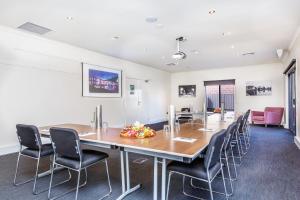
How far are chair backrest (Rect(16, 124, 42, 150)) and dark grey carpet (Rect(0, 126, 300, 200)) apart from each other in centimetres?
57

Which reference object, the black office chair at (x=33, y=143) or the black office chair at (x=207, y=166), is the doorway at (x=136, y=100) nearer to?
the black office chair at (x=33, y=143)

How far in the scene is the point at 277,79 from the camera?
8367 mm

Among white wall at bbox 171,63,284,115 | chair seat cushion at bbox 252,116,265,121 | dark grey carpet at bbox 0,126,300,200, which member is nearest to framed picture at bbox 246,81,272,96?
white wall at bbox 171,63,284,115

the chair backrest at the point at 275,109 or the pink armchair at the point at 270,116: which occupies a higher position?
the chair backrest at the point at 275,109

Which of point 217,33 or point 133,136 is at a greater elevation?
point 217,33

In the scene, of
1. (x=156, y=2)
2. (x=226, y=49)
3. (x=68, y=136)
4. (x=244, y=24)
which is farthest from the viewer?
(x=226, y=49)

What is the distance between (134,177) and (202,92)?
7.95 metres

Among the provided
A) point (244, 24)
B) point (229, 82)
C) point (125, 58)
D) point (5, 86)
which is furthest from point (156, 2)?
point (229, 82)

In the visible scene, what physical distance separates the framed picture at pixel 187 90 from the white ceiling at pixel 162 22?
173 inches

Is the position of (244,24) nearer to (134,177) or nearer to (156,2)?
(156,2)

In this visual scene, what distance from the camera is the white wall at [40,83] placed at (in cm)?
424

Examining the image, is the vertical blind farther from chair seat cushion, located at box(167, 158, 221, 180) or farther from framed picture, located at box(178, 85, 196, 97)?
chair seat cushion, located at box(167, 158, 221, 180)

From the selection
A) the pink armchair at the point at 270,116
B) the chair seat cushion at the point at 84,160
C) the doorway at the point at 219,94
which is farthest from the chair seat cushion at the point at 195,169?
the doorway at the point at 219,94

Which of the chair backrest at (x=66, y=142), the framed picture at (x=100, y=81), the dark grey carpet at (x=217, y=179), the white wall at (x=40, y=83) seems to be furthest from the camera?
the framed picture at (x=100, y=81)
